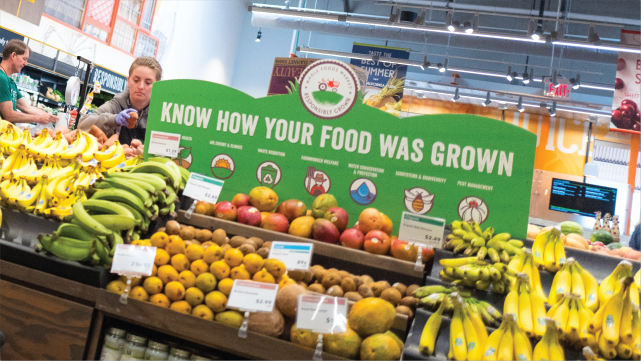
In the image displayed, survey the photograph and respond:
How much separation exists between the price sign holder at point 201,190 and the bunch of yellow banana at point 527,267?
4.54ft

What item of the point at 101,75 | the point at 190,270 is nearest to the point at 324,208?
the point at 190,270

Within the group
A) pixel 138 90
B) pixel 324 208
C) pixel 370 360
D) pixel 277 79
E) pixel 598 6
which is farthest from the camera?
pixel 598 6

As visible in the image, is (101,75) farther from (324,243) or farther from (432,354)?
(432,354)

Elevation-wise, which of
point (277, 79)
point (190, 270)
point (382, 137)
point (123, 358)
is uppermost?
point (277, 79)

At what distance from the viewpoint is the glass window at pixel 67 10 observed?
8055mm

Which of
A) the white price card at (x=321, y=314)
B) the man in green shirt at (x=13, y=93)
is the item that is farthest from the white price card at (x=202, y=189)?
the man in green shirt at (x=13, y=93)

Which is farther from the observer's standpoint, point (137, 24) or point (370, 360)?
point (137, 24)

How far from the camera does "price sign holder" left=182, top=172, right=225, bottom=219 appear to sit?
2.25m

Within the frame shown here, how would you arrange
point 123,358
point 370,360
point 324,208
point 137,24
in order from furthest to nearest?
point 137,24 → point 324,208 → point 123,358 → point 370,360

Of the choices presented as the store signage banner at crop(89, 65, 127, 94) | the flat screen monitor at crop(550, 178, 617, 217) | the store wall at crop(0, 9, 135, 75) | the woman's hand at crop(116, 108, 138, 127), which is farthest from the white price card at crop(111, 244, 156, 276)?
the store signage banner at crop(89, 65, 127, 94)

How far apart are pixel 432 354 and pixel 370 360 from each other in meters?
0.22

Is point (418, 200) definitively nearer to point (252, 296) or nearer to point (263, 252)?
point (263, 252)

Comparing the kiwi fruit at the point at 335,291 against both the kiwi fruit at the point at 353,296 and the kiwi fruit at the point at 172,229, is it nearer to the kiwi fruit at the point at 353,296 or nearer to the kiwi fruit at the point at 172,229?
the kiwi fruit at the point at 353,296

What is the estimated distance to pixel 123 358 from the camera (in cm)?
178
